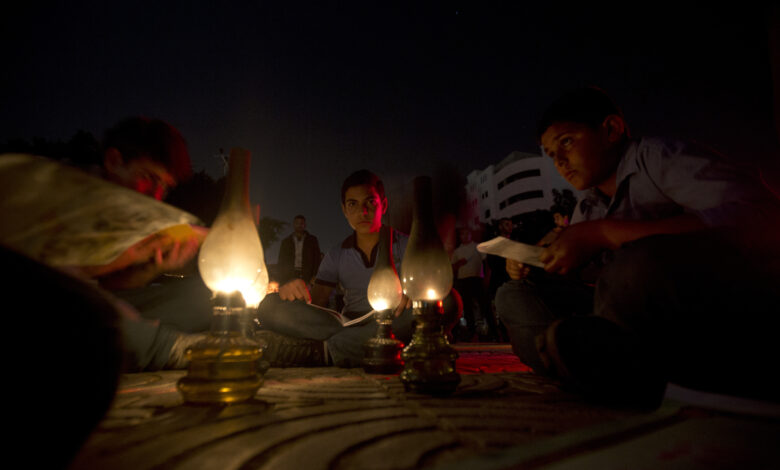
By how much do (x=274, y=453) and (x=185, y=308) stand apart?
220 cm

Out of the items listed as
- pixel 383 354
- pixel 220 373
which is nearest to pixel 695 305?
pixel 383 354

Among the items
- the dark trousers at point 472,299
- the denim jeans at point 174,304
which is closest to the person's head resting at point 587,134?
the denim jeans at point 174,304

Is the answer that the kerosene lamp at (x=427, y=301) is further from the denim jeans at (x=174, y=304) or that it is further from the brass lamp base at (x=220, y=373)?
the denim jeans at (x=174, y=304)

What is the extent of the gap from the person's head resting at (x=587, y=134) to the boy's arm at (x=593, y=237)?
632 millimetres

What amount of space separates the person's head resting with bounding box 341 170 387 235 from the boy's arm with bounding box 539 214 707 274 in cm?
184

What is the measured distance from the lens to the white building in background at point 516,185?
42.9 m

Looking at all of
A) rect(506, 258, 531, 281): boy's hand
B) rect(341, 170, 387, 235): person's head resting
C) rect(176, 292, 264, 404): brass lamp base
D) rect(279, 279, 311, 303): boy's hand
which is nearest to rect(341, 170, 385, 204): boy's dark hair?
rect(341, 170, 387, 235): person's head resting

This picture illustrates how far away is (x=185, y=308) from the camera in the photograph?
2.46 meters

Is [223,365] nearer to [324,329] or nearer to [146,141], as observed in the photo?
[324,329]

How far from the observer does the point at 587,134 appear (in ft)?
6.28

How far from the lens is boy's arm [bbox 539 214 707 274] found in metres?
1.39

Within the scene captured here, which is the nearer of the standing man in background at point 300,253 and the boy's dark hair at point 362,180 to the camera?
the boy's dark hair at point 362,180

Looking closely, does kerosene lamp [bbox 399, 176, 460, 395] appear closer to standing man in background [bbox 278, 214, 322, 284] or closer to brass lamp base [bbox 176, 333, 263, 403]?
brass lamp base [bbox 176, 333, 263, 403]

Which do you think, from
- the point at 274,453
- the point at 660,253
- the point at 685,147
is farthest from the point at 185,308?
the point at 685,147
